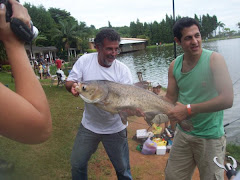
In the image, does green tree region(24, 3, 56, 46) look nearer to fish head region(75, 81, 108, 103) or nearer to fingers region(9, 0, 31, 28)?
fish head region(75, 81, 108, 103)

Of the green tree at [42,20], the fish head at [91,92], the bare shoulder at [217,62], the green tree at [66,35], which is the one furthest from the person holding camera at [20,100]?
the green tree at [42,20]

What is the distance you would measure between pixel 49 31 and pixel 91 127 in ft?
187

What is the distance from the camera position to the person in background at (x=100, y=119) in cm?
321

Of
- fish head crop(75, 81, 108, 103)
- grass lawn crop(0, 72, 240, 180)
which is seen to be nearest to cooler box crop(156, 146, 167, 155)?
grass lawn crop(0, 72, 240, 180)

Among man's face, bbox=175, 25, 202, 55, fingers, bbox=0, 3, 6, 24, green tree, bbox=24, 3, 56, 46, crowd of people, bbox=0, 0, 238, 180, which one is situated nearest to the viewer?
fingers, bbox=0, 3, 6, 24

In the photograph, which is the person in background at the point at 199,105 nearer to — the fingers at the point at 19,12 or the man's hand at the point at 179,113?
the man's hand at the point at 179,113

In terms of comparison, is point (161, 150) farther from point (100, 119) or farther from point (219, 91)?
point (219, 91)

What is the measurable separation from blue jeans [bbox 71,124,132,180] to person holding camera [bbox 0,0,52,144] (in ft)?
6.99

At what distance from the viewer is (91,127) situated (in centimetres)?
323

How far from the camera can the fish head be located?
2777 millimetres

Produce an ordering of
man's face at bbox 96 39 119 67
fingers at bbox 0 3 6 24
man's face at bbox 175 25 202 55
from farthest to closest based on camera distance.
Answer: man's face at bbox 96 39 119 67 → man's face at bbox 175 25 202 55 → fingers at bbox 0 3 6 24

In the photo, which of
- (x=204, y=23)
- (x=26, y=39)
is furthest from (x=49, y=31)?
(x=204, y=23)

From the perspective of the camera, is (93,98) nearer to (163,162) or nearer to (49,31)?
(163,162)

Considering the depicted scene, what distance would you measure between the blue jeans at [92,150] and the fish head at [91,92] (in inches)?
27.1
